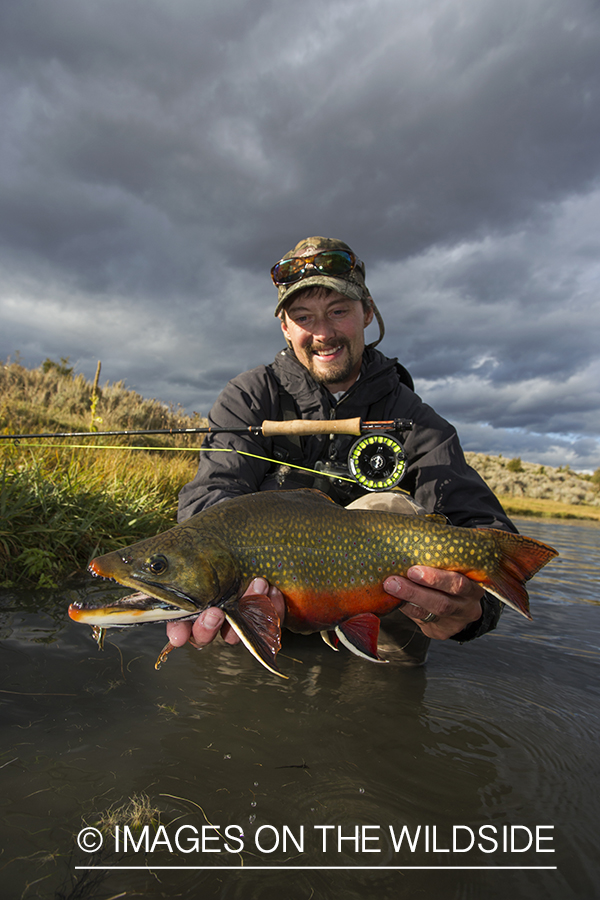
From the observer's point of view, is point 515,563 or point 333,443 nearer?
point 515,563

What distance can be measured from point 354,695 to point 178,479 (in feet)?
20.8

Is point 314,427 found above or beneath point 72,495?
above

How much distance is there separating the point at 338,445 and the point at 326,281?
1.66m

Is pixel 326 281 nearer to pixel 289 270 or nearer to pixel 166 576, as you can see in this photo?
pixel 289 270

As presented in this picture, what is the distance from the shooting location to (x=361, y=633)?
259 cm

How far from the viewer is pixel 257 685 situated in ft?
11.5

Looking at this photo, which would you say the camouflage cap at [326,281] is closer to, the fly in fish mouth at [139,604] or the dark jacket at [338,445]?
the dark jacket at [338,445]

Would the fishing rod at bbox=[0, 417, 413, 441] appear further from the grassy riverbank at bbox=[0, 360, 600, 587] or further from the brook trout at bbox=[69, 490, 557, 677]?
the brook trout at bbox=[69, 490, 557, 677]

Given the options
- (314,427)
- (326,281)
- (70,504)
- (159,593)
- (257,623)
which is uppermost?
(326,281)

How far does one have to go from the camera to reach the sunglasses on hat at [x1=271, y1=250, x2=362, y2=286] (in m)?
4.70

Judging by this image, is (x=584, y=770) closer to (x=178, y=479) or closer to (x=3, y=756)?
(x=3, y=756)

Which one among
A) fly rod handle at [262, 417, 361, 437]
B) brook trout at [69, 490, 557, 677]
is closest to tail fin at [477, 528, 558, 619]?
brook trout at [69, 490, 557, 677]

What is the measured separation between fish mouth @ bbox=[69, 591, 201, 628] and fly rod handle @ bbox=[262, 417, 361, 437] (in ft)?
6.92

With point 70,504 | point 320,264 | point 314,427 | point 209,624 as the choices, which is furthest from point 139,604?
point 70,504
